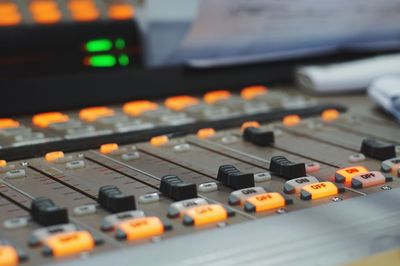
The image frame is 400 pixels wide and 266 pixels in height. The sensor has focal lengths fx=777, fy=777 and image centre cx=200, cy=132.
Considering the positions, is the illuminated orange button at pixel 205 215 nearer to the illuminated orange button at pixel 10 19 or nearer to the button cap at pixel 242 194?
the button cap at pixel 242 194

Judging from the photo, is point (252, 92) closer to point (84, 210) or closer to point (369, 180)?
point (369, 180)

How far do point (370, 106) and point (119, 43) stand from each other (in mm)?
603

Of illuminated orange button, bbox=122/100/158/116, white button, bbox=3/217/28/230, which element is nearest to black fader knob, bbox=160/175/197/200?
white button, bbox=3/217/28/230

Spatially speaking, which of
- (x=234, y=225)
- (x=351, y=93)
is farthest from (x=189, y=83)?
(x=234, y=225)

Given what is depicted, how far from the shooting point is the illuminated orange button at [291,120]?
1.57 metres

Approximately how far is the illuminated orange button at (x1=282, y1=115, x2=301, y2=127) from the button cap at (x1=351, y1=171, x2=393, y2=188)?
374 mm

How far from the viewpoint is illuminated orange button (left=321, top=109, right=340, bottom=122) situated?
1.62 metres

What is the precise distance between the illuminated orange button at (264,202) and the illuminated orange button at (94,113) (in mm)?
603

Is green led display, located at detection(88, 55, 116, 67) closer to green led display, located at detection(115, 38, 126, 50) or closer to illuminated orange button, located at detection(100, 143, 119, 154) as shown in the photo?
green led display, located at detection(115, 38, 126, 50)

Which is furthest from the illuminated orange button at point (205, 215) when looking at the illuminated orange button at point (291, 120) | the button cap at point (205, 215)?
the illuminated orange button at point (291, 120)

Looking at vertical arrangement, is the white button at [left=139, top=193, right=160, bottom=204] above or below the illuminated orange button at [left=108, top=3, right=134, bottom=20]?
below

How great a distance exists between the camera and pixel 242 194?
1.10m

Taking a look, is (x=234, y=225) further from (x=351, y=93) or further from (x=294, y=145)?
(x=351, y=93)

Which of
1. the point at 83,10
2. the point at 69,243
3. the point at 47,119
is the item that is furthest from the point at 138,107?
the point at 69,243
